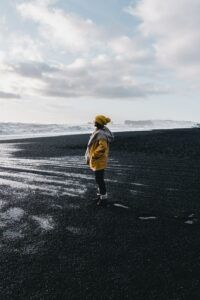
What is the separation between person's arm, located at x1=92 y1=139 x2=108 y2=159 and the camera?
9250 millimetres

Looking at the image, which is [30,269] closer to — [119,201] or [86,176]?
[119,201]

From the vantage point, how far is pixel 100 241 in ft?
21.4

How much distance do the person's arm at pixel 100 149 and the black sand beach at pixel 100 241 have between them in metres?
1.23

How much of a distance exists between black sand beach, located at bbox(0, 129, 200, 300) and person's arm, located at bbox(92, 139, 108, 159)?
1.23m

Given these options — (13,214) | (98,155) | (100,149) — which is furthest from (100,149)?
(13,214)

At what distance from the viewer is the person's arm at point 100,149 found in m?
9.25

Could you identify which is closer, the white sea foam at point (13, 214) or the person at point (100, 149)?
the white sea foam at point (13, 214)

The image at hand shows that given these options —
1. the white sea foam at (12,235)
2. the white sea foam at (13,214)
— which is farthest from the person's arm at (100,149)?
the white sea foam at (12,235)

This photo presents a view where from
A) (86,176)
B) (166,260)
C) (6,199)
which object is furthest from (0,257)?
(86,176)

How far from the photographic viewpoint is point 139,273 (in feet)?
17.1

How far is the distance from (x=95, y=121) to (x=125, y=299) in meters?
5.45

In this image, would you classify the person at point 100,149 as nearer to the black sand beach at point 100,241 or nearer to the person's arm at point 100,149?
the person's arm at point 100,149

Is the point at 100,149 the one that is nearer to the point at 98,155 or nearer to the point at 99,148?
the point at 99,148

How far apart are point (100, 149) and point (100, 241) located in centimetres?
315
